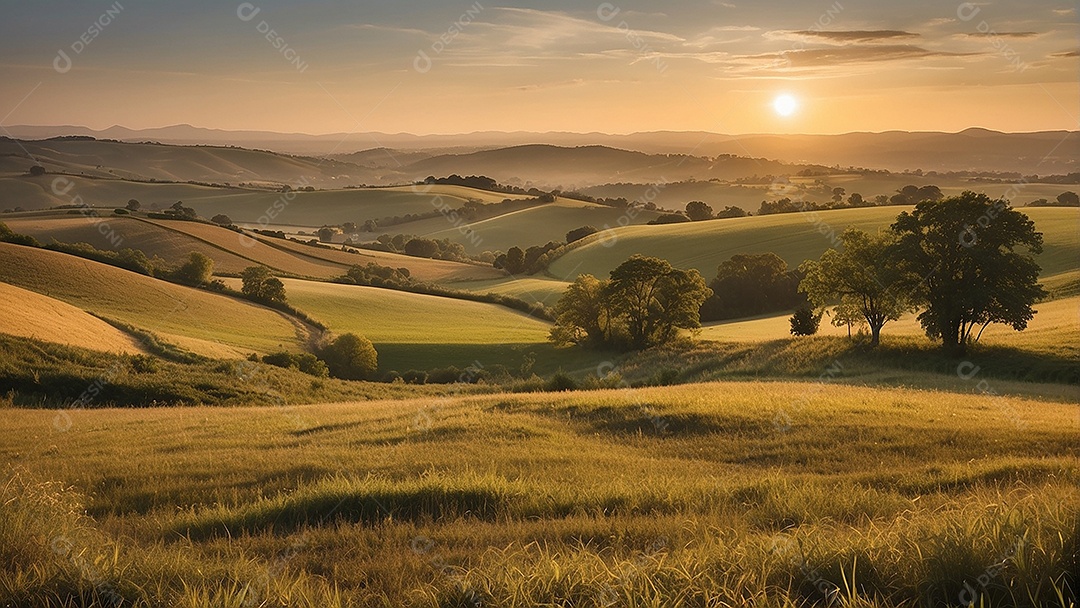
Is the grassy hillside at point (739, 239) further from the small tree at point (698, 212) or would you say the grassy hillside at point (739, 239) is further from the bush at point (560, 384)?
the bush at point (560, 384)

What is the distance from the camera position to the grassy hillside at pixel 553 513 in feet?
15.9

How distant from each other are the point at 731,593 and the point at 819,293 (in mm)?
45004

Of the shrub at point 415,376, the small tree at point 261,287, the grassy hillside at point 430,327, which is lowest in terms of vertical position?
the shrub at point 415,376

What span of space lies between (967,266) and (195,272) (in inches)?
2619

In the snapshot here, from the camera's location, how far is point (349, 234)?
585 ft

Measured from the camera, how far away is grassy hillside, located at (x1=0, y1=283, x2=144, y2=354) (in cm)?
3528

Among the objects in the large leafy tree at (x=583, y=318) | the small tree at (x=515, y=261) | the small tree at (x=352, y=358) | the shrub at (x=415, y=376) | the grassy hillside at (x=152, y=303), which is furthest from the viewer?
the small tree at (x=515, y=261)

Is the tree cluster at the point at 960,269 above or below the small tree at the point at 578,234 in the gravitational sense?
above

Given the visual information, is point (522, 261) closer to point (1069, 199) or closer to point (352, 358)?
point (352, 358)

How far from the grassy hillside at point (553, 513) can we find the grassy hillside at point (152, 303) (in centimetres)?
3915

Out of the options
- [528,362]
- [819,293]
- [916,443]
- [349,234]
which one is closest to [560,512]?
[916,443]

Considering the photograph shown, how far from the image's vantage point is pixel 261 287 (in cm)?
7269

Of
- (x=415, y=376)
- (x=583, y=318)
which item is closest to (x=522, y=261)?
(x=583, y=318)

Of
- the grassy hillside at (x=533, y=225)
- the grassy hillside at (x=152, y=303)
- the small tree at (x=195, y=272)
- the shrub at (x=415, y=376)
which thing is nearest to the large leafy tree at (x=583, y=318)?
the shrub at (x=415, y=376)
